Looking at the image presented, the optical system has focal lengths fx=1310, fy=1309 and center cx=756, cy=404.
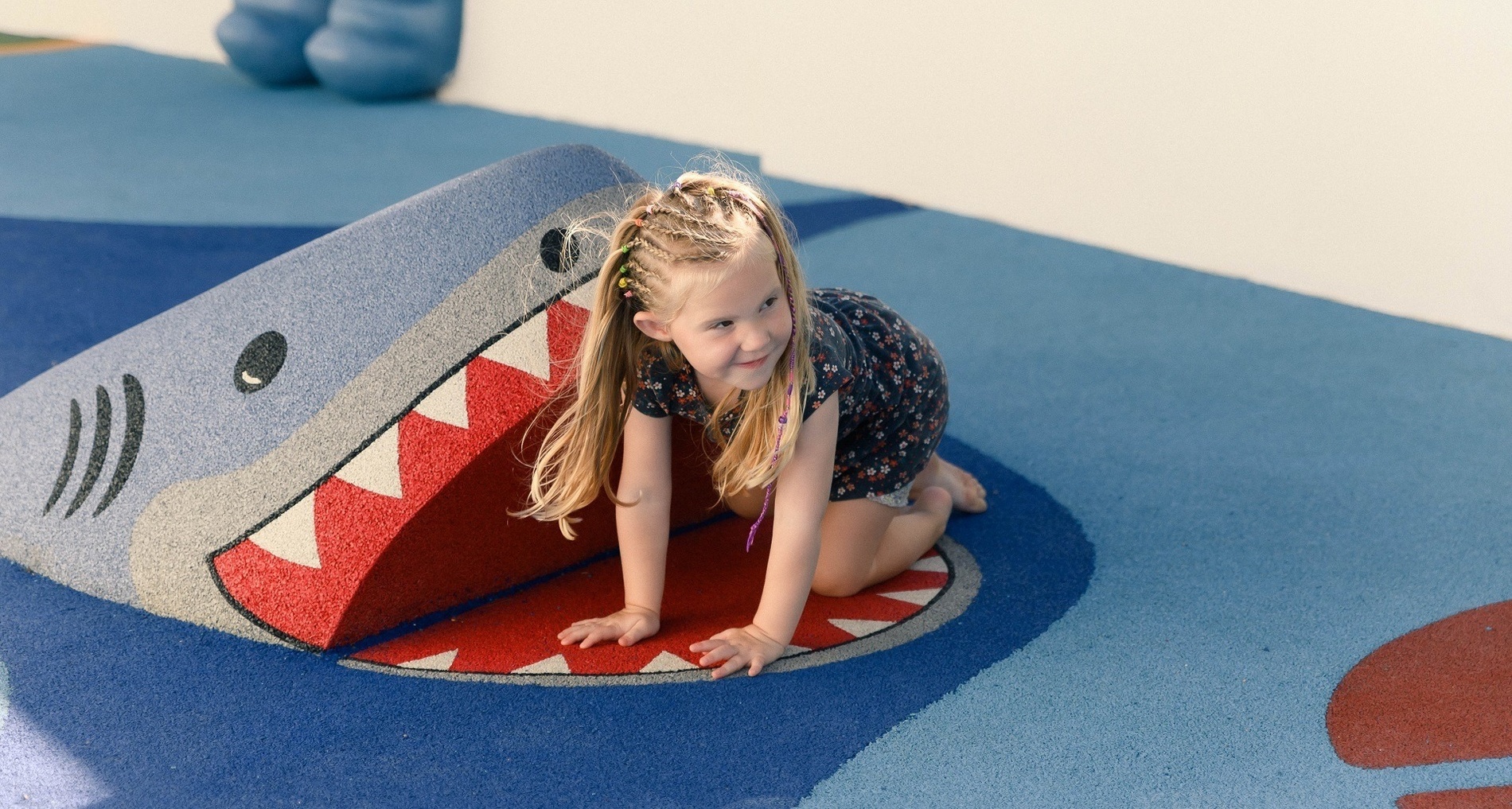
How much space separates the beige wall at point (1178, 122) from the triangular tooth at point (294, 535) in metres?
2.94

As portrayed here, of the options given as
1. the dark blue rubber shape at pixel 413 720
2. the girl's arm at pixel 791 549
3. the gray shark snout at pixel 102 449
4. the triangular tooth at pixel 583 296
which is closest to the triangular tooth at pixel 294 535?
the dark blue rubber shape at pixel 413 720

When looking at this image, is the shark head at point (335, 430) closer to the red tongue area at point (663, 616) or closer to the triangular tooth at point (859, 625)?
the red tongue area at point (663, 616)

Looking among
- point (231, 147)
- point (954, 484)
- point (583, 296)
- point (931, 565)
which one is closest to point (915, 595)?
point (931, 565)

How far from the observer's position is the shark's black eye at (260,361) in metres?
1.92

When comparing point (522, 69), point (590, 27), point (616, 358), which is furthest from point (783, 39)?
point (616, 358)

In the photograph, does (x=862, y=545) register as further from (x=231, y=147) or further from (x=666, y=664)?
(x=231, y=147)

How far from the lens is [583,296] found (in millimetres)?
1940

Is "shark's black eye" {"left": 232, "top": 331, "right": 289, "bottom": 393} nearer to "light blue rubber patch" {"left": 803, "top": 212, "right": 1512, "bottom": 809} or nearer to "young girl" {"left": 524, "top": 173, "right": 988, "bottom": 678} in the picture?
"young girl" {"left": 524, "top": 173, "right": 988, "bottom": 678}

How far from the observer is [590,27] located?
6.09 m

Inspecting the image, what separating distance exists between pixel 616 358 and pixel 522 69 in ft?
16.6

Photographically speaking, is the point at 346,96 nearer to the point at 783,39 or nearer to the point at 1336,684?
the point at 783,39

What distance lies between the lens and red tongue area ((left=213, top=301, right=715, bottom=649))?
1.79m

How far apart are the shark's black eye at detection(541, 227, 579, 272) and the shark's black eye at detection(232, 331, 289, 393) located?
0.40 meters

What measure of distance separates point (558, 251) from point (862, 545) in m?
0.64
